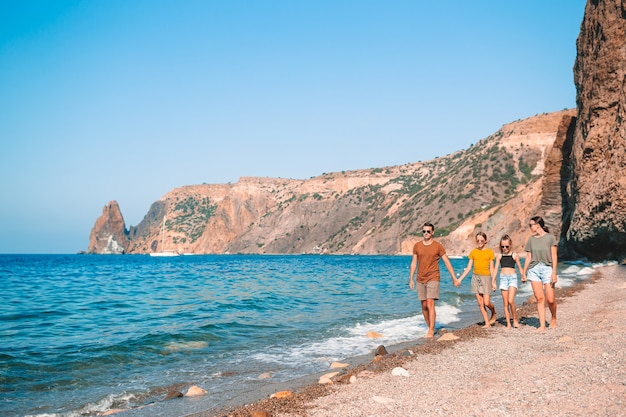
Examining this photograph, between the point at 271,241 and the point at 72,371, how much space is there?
13383cm

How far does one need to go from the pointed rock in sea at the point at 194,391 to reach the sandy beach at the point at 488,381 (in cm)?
127

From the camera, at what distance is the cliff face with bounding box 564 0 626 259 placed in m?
23.8

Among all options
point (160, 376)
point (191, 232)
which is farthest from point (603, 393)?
point (191, 232)

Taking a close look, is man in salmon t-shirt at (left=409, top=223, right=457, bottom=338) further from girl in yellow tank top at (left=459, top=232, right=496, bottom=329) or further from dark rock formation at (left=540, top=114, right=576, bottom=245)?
dark rock formation at (left=540, top=114, right=576, bottom=245)

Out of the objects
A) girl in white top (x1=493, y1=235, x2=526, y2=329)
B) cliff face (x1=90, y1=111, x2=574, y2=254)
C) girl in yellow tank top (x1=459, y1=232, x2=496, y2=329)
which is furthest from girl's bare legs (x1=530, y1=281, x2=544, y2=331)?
cliff face (x1=90, y1=111, x2=574, y2=254)

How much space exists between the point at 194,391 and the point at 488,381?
4260 mm

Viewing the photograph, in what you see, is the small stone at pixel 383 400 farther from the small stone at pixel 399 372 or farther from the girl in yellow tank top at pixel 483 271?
the girl in yellow tank top at pixel 483 271

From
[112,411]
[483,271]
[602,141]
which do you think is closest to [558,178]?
[602,141]

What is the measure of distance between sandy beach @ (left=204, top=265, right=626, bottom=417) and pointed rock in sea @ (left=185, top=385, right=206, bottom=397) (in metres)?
1.27

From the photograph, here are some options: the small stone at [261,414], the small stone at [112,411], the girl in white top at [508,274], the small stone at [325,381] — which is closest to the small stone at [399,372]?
the small stone at [325,381]

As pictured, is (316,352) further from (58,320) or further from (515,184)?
(515,184)

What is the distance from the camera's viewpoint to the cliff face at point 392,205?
76375 millimetres

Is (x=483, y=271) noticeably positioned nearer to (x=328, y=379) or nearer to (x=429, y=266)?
(x=429, y=266)

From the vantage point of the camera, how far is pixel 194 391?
750cm
